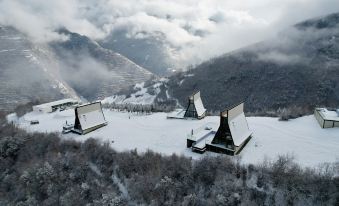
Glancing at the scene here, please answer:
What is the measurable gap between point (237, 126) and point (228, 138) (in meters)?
2.12

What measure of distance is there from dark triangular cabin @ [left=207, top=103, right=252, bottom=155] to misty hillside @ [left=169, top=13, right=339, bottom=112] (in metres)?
73.5

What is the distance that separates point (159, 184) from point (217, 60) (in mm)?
140005

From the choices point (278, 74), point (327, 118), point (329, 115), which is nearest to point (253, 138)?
point (327, 118)

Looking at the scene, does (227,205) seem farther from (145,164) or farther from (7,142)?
(7,142)

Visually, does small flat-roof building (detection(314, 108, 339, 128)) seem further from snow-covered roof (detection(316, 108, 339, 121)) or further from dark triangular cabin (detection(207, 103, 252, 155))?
dark triangular cabin (detection(207, 103, 252, 155))

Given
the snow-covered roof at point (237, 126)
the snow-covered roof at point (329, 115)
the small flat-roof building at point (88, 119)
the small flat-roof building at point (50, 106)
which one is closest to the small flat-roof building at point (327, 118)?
the snow-covered roof at point (329, 115)

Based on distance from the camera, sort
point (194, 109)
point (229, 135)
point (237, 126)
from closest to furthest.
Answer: point (229, 135), point (237, 126), point (194, 109)

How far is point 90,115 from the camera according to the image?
48906 millimetres

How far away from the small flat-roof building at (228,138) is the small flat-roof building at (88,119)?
17616mm

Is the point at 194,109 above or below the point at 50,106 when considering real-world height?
above

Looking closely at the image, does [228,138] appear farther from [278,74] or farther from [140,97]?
[140,97]

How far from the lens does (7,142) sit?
48250 millimetres

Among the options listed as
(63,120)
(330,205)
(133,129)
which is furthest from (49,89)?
(330,205)

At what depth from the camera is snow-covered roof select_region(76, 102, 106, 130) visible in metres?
47.3
